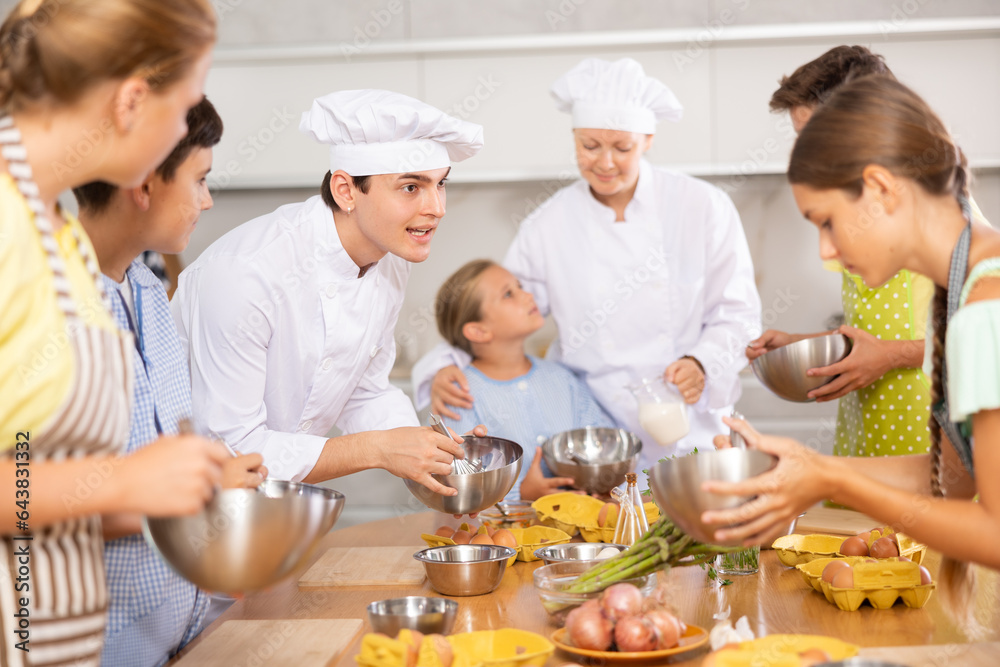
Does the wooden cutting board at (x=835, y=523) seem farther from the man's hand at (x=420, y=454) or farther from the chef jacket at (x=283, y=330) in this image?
the chef jacket at (x=283, y=330)

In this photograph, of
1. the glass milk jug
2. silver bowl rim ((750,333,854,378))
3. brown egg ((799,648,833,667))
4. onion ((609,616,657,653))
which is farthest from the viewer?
the glass milk jug

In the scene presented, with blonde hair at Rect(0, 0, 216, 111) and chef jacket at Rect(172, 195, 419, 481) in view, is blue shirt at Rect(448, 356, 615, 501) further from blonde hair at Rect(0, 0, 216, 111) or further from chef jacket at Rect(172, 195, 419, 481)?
blonde hair at Rect(0, 0, 216, 111)

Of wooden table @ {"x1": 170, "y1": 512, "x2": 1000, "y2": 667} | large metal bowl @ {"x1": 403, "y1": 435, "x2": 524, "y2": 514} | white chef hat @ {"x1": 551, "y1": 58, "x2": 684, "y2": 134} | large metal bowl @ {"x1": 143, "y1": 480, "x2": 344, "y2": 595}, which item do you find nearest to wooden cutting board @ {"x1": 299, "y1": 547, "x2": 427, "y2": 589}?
wooden table @ {"x1": 170, "y1": 512, "x2": 1000, "y2": 667}

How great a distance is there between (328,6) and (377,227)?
1874 millimetres

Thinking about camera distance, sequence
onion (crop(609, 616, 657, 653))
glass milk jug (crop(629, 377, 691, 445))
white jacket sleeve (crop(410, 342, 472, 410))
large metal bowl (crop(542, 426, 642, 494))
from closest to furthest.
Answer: onion (crop(609, 616, 657, 653))
large metal bowl (crop(542, 426, 642, 494))
glass milk jug (crop(629, 377, 691, 445))
white jacket sleeve (crop(410, 342, 472, 410))

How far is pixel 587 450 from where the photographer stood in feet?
7.34

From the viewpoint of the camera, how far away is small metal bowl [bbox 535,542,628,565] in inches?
58.6

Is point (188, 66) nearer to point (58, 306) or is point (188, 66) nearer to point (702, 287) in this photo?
point (58, 306)

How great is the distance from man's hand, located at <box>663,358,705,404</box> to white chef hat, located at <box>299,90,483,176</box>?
0.87 metres

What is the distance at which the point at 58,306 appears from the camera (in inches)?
35.4

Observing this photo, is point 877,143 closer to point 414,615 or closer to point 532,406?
point 414,615

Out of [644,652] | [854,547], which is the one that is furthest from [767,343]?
[644,652]

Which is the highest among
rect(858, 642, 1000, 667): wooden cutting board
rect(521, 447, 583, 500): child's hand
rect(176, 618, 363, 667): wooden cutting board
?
rect(521, 447, 583, 500): child's hand

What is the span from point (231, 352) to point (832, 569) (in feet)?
3.72
